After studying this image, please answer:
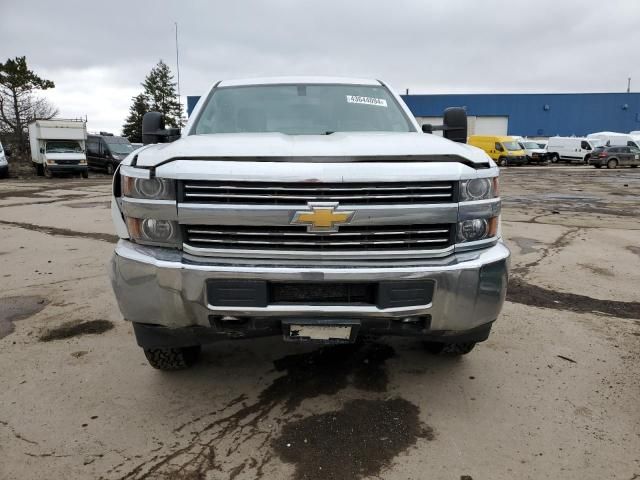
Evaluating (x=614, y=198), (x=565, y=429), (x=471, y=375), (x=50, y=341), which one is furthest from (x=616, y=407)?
(x=614, y=198)

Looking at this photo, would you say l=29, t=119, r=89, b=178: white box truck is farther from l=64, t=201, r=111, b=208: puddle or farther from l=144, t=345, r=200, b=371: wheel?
l=144, t=345, r=200, b=371: wheel

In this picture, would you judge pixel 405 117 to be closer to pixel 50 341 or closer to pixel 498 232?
pixel 498 232

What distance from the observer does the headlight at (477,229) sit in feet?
8.26

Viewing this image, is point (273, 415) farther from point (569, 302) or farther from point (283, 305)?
point (569, 302)

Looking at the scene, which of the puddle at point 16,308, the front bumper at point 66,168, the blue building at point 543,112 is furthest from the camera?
the blue building at point 543,112

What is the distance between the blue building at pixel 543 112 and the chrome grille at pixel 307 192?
51.5m

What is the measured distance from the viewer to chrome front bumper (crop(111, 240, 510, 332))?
2348 millimetres

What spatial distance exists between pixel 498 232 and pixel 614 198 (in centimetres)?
1323

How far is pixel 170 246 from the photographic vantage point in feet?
8.14

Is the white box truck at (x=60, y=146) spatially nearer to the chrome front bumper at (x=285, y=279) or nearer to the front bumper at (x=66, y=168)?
the front bumper at (x=66, y=168)

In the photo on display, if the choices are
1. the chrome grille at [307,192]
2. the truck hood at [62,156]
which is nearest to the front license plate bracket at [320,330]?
the chrome grille at [307,192]

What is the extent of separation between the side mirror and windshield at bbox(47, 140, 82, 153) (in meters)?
22.9

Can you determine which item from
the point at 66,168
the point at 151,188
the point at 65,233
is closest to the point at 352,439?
the point at 151,188

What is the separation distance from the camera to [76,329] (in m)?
3.92
